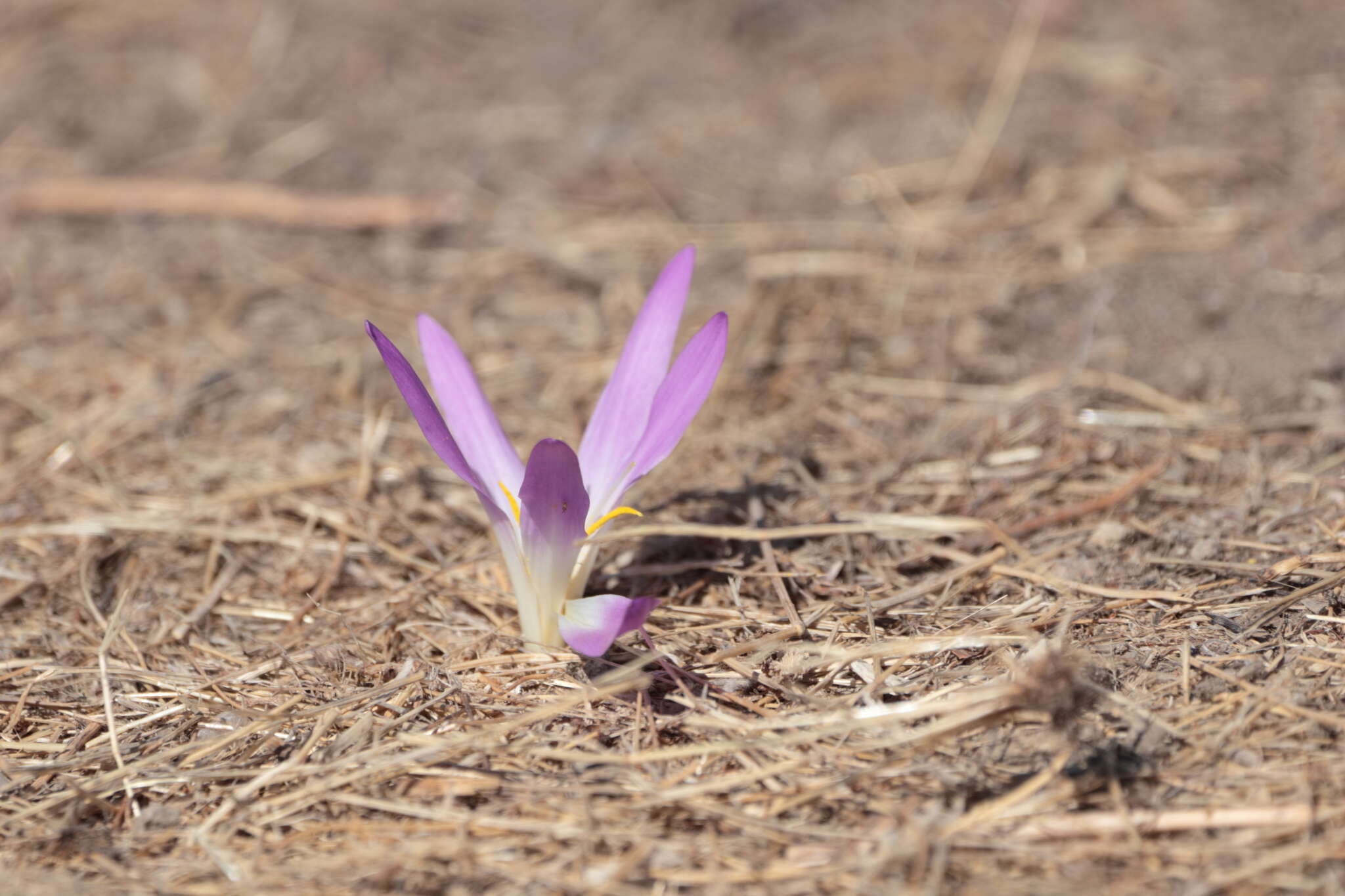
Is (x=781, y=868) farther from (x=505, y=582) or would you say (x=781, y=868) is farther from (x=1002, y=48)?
(x=1002, y=48)

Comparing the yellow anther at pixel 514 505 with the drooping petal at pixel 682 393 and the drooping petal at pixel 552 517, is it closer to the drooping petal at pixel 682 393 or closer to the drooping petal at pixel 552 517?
the drooping petal at pixel 552 517

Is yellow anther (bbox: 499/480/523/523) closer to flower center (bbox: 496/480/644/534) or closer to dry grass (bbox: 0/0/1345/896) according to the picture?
flower center (bbox: 496/480/644/534)

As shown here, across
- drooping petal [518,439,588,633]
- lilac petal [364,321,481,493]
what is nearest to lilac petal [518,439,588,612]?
drooping petal [518,439,588,633]

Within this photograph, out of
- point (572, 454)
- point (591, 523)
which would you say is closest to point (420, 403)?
point (572, 454)

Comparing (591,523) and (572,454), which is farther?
(591,523)

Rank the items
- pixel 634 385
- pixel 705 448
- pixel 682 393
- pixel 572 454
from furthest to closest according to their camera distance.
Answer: pixel 705 448
pixel 634 385
pixel 682 393
pixel 572 454

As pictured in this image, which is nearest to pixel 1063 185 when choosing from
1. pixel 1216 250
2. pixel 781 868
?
pixel 1216 250

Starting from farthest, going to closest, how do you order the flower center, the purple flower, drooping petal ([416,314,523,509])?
drooping petal ([416,314,523,509]) < the flower center < the purple flower

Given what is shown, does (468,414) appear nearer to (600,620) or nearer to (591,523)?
(591,523)
